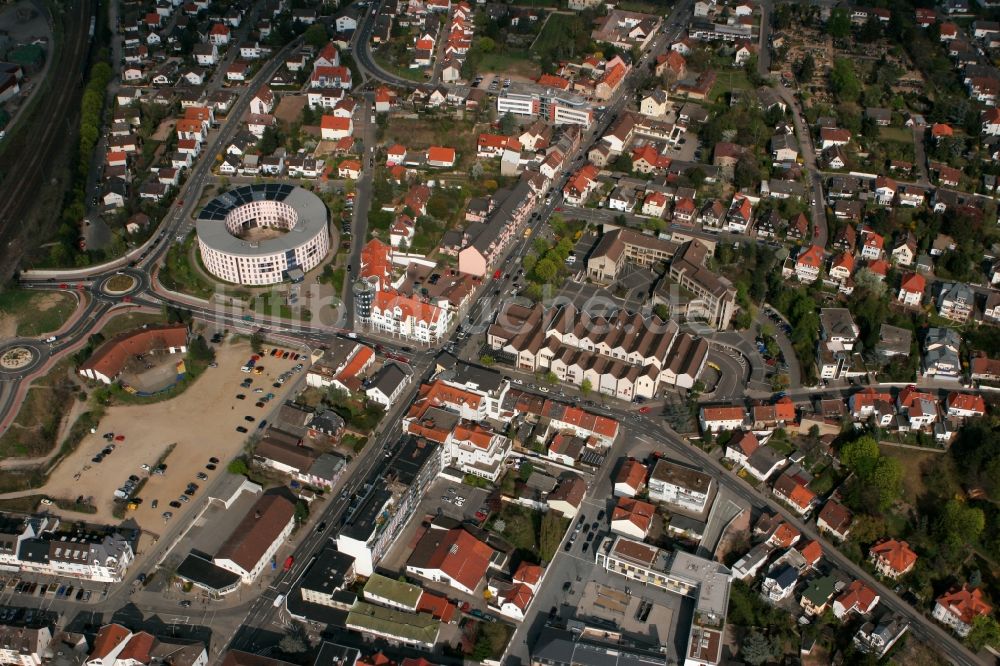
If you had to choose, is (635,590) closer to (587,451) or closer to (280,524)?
(587,451)

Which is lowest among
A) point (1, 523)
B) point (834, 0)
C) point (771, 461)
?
point (1, 523)

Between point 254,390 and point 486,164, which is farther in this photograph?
point 486,164

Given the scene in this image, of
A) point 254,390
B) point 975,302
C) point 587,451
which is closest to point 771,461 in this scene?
point 587,451

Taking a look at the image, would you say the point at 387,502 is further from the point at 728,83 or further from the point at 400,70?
the point at 728,83

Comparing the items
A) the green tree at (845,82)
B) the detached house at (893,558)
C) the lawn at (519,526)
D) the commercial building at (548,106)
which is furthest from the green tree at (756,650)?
the green tree at (845,82)

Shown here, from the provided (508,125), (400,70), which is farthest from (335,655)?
(400,70)

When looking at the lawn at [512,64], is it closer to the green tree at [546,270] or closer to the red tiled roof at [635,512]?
the green tree at [546,270]
